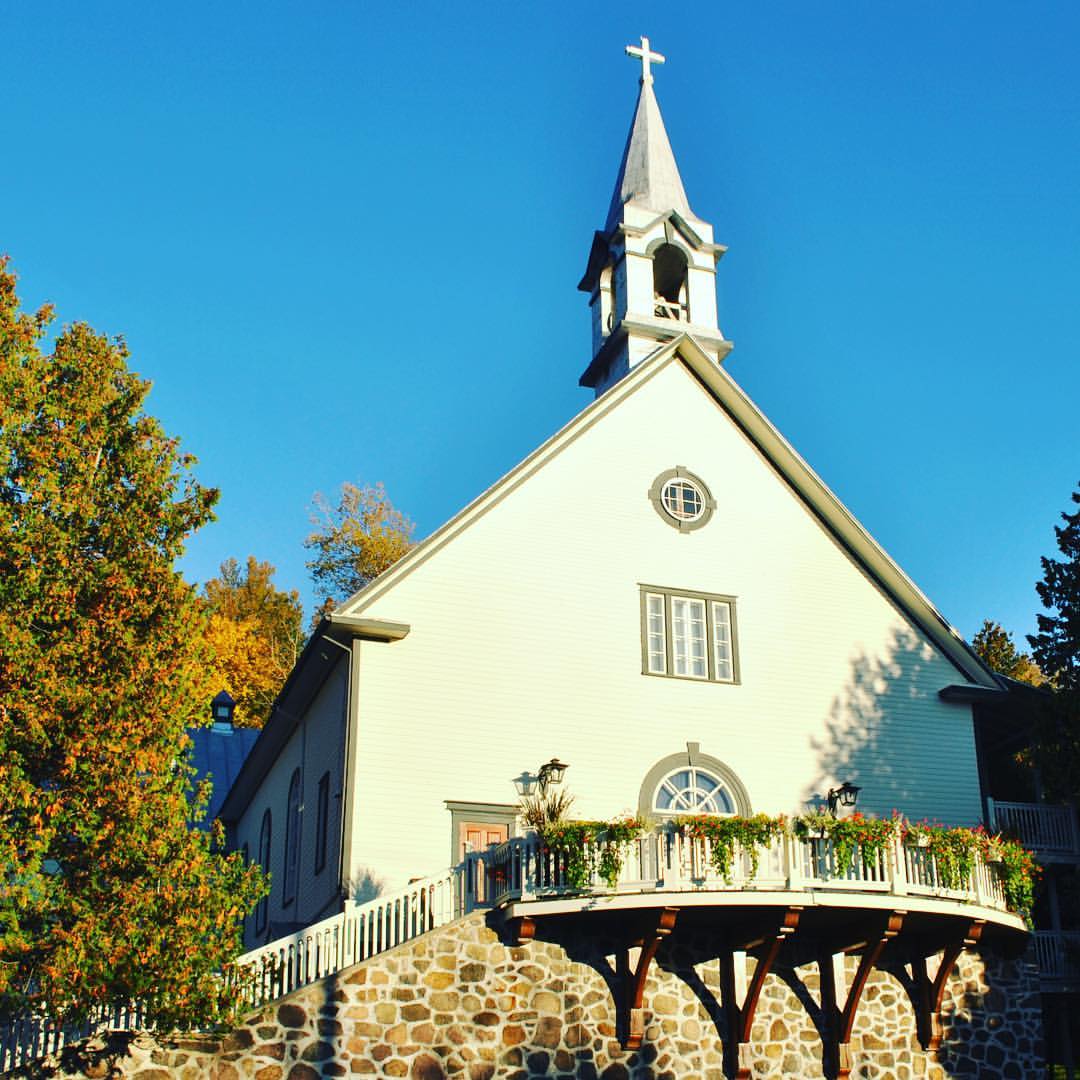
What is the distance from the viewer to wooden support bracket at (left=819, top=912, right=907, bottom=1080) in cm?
1967

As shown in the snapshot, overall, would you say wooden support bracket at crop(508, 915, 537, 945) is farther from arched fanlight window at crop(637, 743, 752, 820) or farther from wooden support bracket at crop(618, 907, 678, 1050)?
arched fanlight window at crop(637, 743, 752, 820)

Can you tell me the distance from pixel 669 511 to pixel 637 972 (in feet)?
Result: 26.8

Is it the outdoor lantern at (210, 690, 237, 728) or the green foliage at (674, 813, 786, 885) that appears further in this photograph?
the outdoor lantern at (210, 690, 237, 728)

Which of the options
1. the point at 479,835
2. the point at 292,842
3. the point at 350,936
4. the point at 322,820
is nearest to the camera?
the point at 350,936

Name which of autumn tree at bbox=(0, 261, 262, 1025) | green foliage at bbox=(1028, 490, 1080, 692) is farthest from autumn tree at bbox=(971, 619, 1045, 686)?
autumn tree at bbox=(0, 261, 262, 1025)

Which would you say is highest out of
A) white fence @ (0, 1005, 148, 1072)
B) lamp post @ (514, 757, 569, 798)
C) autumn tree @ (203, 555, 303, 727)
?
autumn tree @ (203, 555, 303, 727)

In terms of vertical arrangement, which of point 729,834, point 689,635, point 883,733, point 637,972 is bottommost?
Answer: point 637,972

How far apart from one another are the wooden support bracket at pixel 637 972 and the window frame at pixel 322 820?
5.25m

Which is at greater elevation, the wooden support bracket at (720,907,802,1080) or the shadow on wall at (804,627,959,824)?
the shadow on wall at (804,627,959,824)

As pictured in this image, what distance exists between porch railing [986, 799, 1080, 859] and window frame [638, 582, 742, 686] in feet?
15.9

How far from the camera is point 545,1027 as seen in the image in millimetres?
18641

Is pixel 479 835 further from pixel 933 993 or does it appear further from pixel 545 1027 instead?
pixel 933 993

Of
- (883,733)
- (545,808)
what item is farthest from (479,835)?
(883,733)

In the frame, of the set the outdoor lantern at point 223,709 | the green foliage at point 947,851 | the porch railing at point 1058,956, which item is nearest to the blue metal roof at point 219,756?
the outdoor lantern at point 223,709
